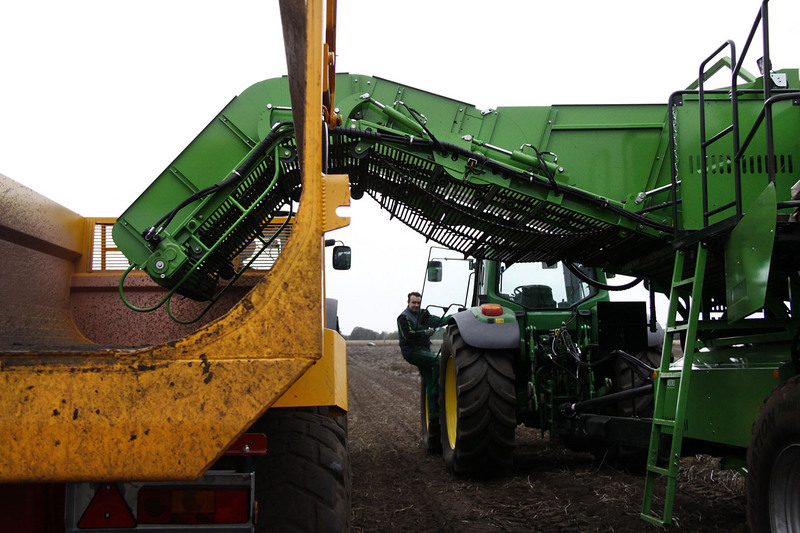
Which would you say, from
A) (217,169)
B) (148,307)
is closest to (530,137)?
(217,169)

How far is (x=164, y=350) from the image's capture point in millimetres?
1731

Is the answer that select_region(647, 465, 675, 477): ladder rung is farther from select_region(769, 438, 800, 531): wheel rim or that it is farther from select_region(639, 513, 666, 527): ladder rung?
select_region(769, 438, 800, 531): wheel rim

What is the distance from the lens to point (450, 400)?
6988 millimetres

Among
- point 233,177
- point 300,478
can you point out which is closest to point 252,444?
point 300,478

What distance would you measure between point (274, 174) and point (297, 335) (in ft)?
10.4

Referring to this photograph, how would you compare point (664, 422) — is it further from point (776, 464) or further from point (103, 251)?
point (103, 251)

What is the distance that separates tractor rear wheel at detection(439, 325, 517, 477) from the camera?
5.78m

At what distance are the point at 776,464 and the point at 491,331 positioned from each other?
3.34m

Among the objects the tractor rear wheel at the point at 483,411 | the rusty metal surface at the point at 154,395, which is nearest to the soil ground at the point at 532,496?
the tractor rear wheel at the point at 483,411

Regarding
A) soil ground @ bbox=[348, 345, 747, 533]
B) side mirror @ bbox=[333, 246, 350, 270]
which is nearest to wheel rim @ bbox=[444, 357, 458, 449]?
soil ground @ bbox=[348, 345, 747, 533]

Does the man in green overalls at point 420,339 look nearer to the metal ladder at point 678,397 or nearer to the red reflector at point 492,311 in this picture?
the red reflector at point 492,311

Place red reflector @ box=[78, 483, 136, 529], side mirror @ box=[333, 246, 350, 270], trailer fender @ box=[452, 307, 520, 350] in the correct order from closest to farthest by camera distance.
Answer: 1. red reflector @ box=[78, 483, 136, 529]
2. side mirror @ box=[333, 246, 350, 270]
3. trailer fender @ box=[452, 307, 520, 350]

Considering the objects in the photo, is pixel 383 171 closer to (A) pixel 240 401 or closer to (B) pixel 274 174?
(B) pixel 274 174

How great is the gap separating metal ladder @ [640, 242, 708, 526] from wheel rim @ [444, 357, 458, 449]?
3.10 m
